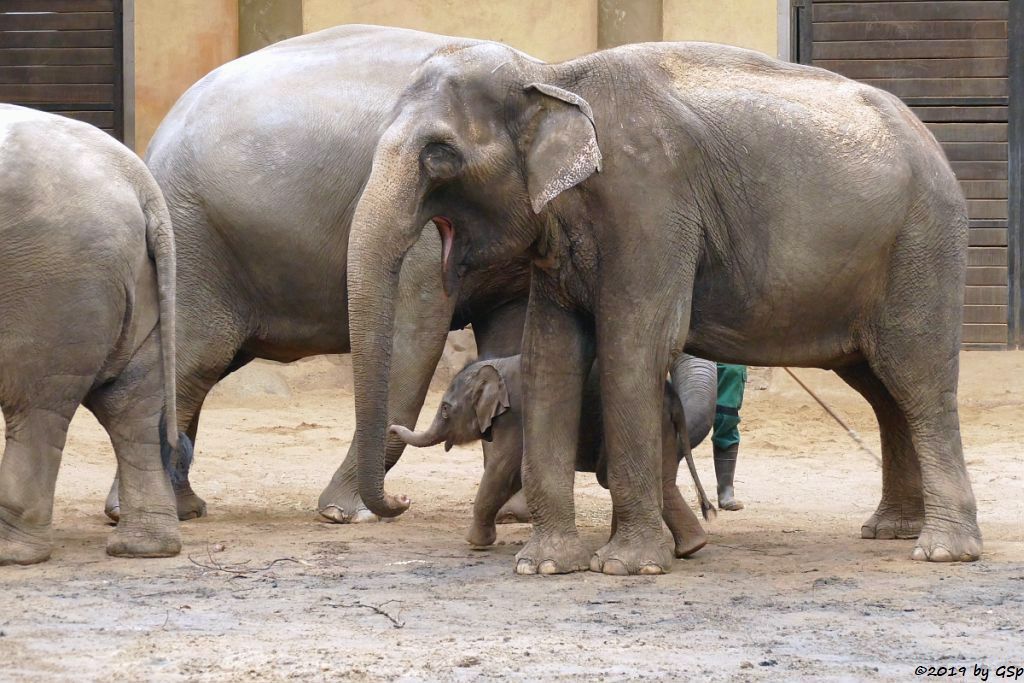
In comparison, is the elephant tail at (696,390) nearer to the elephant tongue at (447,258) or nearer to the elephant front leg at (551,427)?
the elephant front leg at (551,427)

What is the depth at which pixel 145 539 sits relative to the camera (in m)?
5.44

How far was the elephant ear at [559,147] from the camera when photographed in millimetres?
4879

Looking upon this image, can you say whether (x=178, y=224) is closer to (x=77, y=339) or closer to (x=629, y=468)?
(x=77, y=339)

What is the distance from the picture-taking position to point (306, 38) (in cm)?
689

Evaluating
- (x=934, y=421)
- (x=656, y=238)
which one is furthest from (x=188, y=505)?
(x=934, y=421)

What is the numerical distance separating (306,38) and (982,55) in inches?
244

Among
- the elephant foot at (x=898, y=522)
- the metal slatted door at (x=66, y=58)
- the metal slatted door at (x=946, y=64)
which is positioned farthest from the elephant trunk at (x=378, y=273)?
the metal slatted door at (x=946, y=64)

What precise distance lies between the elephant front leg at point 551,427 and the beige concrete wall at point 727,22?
5869 millimetres

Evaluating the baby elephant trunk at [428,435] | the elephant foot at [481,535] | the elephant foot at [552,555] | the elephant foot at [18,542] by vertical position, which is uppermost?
the baby elephant trunk at [428,435]

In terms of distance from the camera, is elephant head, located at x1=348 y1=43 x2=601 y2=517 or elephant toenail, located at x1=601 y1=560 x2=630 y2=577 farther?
elephant toenail, located at x1=601 y1=560 x2=630 y2=577

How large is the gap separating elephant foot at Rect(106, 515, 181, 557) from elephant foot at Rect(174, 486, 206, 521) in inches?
43.3

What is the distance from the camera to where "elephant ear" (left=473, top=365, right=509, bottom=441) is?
5.66m

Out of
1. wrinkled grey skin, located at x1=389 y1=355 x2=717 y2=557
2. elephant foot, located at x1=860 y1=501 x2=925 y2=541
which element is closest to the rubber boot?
elephant foot, located at x1=860 y1=501 x2=925 y2=541

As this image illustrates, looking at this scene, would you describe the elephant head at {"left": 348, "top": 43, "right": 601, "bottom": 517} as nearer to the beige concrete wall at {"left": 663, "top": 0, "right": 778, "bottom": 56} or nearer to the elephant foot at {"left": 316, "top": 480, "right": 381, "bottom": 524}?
the elephant foot at {"left": 316, "top": 480, "right": 381, "bottom": 524}
